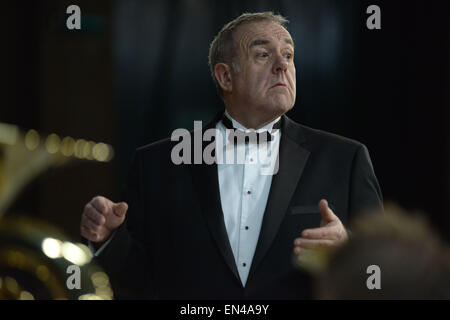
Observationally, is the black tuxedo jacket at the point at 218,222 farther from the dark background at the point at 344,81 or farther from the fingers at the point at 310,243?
the dark background at the point at 344,81

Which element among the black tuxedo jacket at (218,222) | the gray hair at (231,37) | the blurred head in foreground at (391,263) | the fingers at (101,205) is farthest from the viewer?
the gray hair at (231,37)

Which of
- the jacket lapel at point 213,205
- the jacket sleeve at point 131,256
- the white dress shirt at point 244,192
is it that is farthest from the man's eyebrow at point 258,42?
the jacket sleeve at point 131,256

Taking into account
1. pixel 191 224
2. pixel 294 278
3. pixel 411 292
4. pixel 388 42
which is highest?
pixel 388 42

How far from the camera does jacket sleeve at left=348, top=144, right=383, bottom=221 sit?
1.71m

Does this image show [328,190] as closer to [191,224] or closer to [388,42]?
[191,224]

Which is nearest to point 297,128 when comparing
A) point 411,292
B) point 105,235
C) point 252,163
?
point 252,163

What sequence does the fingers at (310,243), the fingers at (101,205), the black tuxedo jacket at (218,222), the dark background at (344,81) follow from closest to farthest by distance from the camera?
the fingers at (310,243) < the fingers at (101,205) < the black tuxedo jacket at (218,222) < the dark background at (344,81)

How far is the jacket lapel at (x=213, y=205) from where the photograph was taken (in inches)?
65.7

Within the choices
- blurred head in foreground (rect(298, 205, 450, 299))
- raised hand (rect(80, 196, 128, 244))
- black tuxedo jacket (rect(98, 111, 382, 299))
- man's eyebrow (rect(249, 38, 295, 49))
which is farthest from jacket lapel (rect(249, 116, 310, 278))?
blurred head in foreground (rect(298, 205, 450, 299))

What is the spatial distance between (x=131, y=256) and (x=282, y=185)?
435 millimetres

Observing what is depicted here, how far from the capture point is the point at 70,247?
169 cm

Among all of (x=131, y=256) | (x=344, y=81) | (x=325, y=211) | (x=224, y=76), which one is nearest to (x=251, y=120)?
(x=224, y=76)

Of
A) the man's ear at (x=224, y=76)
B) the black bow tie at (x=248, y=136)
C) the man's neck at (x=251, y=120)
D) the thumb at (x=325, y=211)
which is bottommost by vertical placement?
the thumb at (x=325, y=211)

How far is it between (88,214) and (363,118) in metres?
1.79
